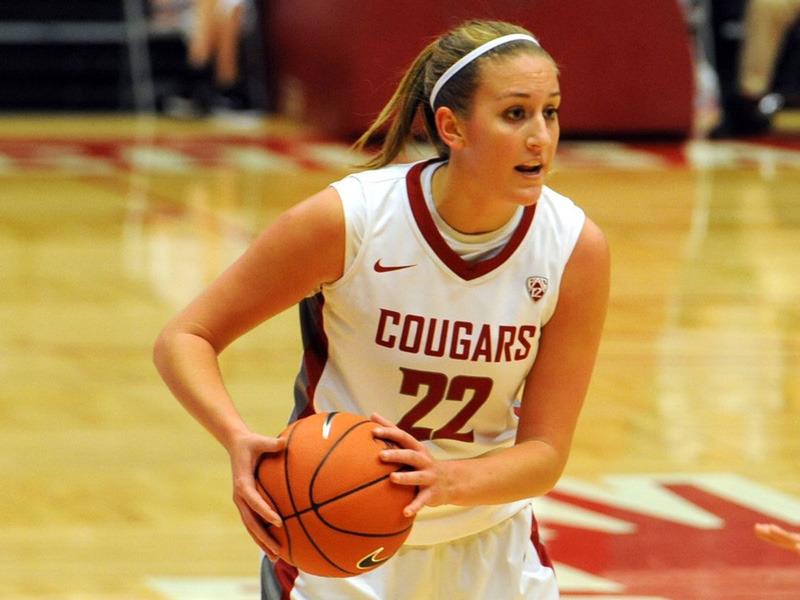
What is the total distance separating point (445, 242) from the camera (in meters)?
2.38

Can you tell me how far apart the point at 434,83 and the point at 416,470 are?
660 mm

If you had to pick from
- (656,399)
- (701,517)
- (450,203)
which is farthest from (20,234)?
(450,203)

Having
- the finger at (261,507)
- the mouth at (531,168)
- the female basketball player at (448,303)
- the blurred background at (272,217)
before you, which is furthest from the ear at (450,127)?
the finger at (261,507)

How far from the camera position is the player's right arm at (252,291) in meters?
2.28

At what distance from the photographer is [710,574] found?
3.59m

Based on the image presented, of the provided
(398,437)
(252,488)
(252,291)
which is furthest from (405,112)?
(252,488)

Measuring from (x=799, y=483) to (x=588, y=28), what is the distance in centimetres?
762

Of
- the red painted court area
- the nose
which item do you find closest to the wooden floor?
the red painted court area

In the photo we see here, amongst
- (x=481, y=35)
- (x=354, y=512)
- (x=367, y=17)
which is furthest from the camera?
(x=367, y=17)

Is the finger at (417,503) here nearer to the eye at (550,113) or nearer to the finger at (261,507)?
the finger at (261,507)

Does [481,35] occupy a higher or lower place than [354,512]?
higher

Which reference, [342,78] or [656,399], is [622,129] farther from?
[656,399]

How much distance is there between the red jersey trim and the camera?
236cm

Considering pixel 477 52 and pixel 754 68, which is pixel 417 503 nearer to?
pixel 477 52
